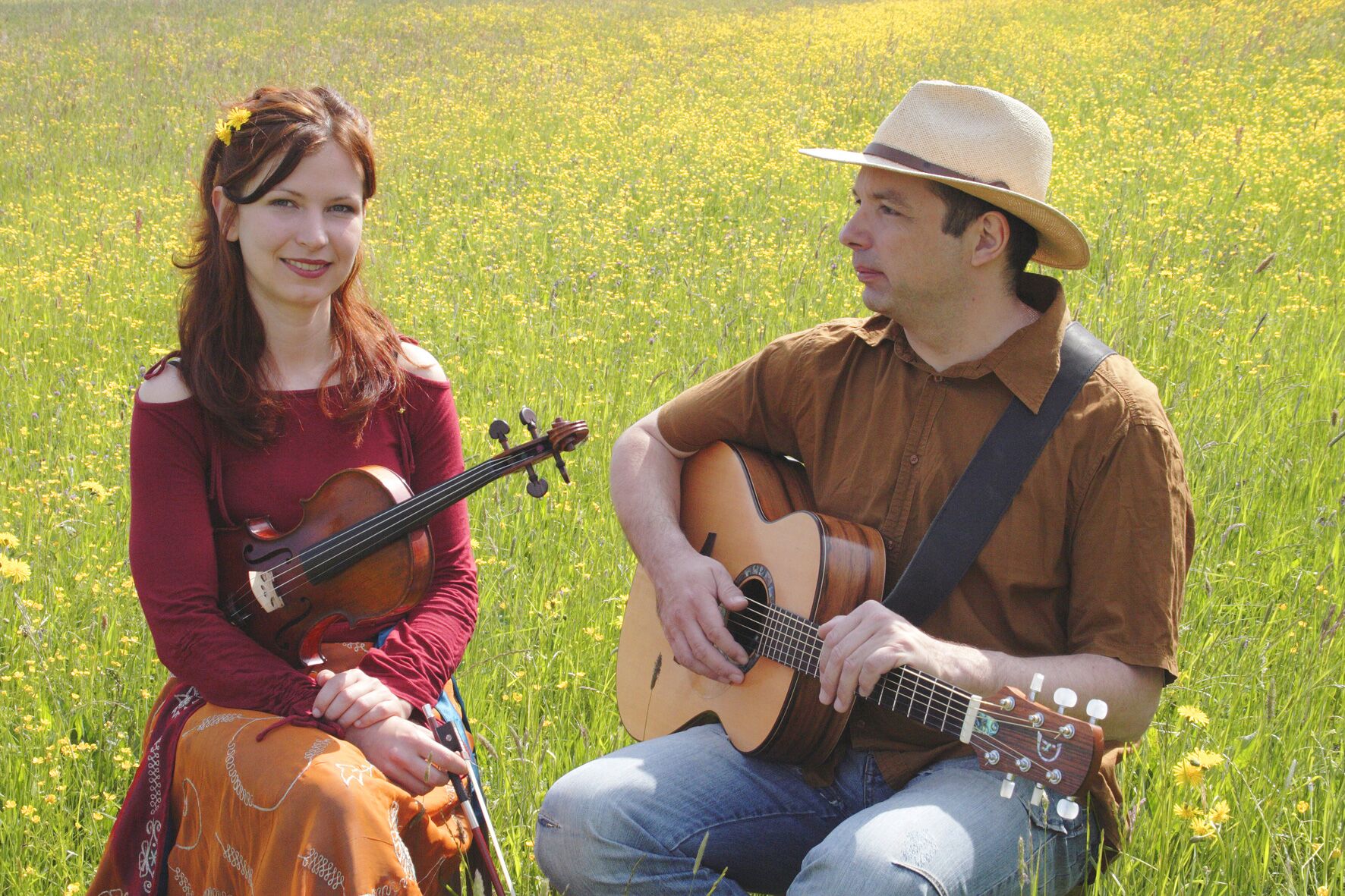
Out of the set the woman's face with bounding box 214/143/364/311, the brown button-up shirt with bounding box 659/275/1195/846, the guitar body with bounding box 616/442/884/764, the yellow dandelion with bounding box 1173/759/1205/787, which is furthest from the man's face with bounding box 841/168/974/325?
the woman's face with bounding box 214/143/364/311

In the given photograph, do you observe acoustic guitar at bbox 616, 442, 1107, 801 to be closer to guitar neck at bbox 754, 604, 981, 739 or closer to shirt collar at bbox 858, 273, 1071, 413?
guitar neck at bbox 754, 604, 981, 739

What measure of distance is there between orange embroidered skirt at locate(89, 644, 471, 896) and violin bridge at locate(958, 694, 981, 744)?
3.09ft

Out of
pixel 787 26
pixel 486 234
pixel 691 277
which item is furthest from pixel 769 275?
pixel 787 26

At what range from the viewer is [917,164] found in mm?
2254

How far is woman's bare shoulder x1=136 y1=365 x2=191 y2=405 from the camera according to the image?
2264mm

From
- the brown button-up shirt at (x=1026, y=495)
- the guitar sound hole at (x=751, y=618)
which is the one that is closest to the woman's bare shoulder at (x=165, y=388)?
Result: the guitar sound hole at (x=751, y=618)

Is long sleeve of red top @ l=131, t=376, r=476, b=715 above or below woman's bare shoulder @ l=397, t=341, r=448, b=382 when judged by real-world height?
below

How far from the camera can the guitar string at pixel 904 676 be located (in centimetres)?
175

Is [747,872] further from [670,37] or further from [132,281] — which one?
[670,37]

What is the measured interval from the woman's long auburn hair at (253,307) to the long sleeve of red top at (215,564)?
57 millimetres

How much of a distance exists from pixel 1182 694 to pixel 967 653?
3.73ft

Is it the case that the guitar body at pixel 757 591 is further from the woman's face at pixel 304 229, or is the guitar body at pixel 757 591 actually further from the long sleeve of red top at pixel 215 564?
the woman's face at pixel 304 229

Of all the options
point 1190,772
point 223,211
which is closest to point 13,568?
point 223,211

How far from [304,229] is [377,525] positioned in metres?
0.66
